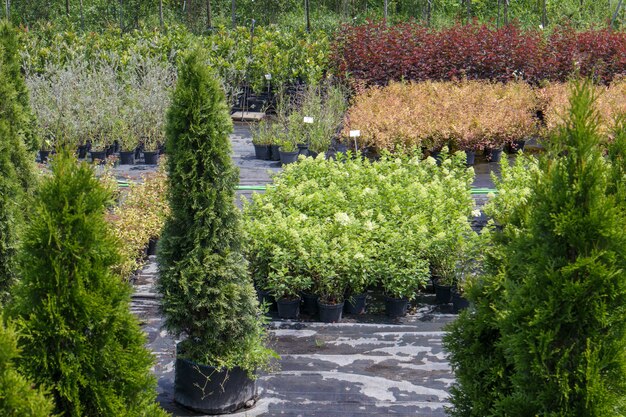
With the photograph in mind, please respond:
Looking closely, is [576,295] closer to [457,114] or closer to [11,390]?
[11,390]

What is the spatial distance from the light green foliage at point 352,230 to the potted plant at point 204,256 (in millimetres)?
1185

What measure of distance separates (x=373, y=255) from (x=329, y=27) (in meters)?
11.7

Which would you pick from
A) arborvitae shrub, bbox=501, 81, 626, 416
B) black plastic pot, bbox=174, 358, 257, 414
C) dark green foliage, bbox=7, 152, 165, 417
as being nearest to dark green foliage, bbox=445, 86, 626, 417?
arborvitae shrub, bbox=501, 81, 626, 416

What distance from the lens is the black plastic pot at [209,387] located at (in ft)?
13.7

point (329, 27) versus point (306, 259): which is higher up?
point (329, 27)

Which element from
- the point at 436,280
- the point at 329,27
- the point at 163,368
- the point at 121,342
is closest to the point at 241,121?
the point at 329,27

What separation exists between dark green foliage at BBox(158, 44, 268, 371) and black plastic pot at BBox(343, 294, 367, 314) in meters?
1.51

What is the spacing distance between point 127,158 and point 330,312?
537 cm

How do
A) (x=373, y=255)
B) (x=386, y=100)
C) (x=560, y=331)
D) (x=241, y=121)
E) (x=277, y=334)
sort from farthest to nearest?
(x=241, y=121) → (x=386, y=100) → (x=373, y=255) → (x=277, y=334) → (x=560, y=331)

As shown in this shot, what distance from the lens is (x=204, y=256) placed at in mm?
4086

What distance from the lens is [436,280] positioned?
5934 mm

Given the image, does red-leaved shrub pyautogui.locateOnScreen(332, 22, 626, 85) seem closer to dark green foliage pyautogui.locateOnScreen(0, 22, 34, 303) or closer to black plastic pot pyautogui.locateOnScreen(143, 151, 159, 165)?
black plastic pot pyautogui.locateOnScreen(143, 151, 159, 165)

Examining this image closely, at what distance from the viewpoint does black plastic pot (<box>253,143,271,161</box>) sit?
10375mm

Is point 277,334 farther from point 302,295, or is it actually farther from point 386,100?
point 386,100
